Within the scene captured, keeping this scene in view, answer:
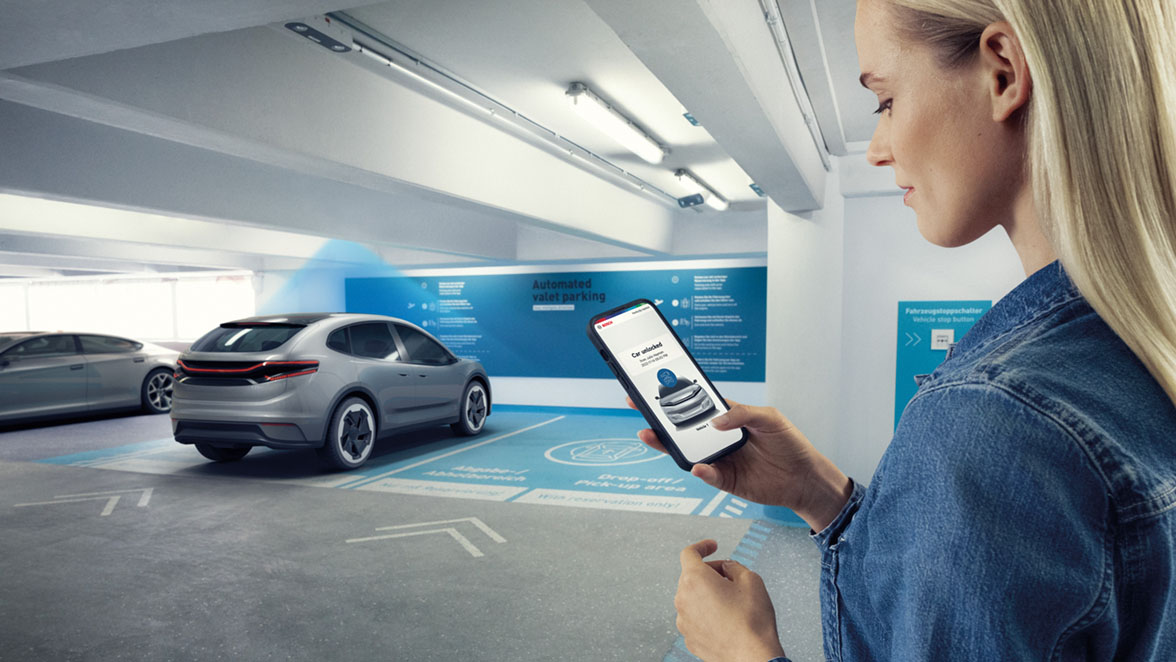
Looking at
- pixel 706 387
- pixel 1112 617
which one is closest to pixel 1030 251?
pixel 1112 617

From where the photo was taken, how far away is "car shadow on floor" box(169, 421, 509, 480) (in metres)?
6.46

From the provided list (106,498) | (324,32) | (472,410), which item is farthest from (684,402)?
(472,410)

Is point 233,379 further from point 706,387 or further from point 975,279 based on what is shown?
point 975,279

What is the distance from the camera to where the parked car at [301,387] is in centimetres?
596

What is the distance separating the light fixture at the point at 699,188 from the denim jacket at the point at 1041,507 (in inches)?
246

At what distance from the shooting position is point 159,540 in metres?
4.55

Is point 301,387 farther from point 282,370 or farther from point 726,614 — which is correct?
point 726,614

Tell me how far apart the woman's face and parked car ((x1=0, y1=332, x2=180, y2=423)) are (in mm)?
10763

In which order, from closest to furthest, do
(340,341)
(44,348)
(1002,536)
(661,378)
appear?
1. (1002,536)
2. (661,378)
3. (340,341)
4. (44,348)

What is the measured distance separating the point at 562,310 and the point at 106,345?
6635mm

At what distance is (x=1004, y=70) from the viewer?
60 centimetres

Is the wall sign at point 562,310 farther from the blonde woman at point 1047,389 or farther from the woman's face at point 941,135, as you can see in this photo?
the blonde woman at point 1047,389

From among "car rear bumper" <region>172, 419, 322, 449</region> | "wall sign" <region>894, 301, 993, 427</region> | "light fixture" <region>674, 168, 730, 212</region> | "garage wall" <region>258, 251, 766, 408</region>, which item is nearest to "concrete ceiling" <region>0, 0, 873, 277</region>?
"light fixture" <region>674, 168, 730, 212</region>

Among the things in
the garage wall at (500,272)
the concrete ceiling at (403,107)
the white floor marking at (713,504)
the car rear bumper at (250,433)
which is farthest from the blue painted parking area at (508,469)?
the concrete ceiling at (403,107)
